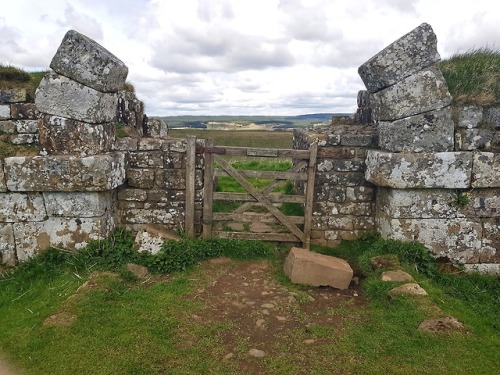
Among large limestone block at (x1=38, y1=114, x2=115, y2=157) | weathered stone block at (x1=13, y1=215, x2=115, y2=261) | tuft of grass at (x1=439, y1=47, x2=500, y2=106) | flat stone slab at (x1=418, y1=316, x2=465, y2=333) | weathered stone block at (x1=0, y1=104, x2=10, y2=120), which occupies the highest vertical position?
tuft of grass at (x1=439, y1=47, x2=500, y2=106)

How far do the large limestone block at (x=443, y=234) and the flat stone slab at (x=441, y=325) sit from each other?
1.99 metres

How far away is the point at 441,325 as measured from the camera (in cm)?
432

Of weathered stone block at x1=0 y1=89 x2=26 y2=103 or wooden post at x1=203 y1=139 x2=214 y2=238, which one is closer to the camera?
weathered stone block at x1=0 y1=89 x2=26 y2=103

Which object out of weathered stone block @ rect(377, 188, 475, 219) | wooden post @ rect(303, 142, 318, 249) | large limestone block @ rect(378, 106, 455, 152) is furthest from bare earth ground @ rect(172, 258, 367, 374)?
large limestone block @ rect(378, 106, 455, 152)

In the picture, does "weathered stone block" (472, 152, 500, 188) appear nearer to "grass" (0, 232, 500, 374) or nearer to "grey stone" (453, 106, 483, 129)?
"grey stone" (453, 106, 483, 129)

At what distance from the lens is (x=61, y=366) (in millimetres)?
3816

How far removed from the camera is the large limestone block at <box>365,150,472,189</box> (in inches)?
237

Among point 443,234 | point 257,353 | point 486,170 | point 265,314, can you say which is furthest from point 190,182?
point 486,170

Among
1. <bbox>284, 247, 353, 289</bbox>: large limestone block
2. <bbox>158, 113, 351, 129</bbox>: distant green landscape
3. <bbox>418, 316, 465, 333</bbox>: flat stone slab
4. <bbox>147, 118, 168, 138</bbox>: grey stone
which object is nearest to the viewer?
<bbox>418, 316, 465, 333</bbox>: flat stone slab

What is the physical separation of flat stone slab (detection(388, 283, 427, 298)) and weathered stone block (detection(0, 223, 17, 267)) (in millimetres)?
5396

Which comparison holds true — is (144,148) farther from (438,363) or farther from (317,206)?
(438,363)

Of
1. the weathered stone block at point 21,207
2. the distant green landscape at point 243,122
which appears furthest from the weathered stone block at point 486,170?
the distant green landscape at point 243,122

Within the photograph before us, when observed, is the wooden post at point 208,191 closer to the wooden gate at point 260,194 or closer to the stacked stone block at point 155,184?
the wooden gate at point 260,194

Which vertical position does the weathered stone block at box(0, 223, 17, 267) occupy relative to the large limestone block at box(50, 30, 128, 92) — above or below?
below
